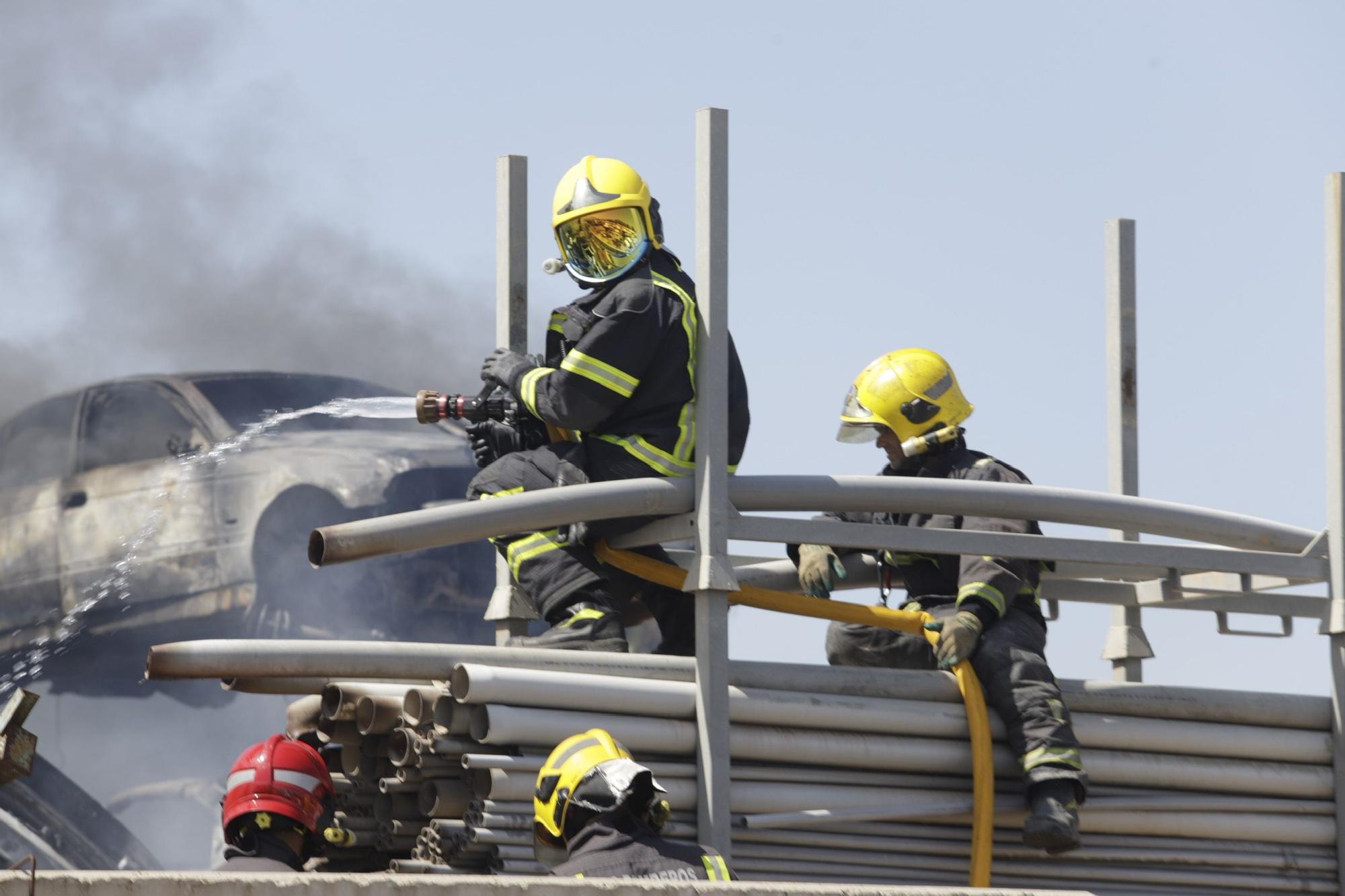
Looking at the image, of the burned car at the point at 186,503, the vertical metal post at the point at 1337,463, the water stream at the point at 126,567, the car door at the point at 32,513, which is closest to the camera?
the vertical metal post at the point at 1337,463

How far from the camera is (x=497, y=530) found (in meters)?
6.79

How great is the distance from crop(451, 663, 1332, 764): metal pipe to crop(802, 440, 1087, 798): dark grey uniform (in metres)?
0.15

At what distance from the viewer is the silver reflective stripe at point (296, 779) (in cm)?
659

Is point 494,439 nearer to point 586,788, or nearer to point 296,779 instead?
point 296,779

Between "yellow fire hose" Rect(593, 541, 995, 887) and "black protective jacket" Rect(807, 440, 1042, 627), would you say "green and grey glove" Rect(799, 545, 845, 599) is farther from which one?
"yellow fire hose" Rect(593, 541, 995, 887)

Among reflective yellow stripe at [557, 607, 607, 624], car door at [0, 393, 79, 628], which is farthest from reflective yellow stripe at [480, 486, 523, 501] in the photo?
car door at [0, 393, 79, 628]

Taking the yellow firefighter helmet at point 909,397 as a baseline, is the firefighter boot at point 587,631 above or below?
below

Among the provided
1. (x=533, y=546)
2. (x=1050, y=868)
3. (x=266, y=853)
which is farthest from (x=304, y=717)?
(x=1050, y=868)

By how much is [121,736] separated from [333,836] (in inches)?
735

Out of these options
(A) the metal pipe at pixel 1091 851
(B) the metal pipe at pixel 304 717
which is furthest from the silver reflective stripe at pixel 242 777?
(A) the metal pipe at pixel 1091 851

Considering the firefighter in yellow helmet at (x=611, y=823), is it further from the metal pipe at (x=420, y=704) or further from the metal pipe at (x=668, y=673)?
the metal pipe at (x=668, y=673)

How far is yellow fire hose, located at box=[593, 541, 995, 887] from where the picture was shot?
722 cm

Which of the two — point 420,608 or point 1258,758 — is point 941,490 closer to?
point 1258,758

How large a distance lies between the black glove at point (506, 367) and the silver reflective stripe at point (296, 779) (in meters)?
1.71
